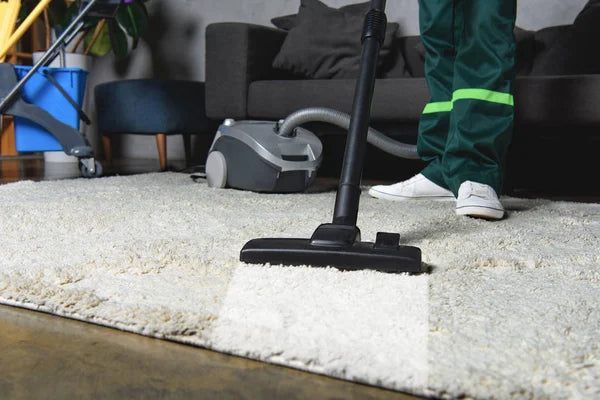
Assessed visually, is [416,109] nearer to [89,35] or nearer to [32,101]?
[32,101]

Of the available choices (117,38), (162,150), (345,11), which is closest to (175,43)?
(117,38)

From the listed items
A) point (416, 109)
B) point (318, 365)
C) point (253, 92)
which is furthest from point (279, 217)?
point (253, 92)

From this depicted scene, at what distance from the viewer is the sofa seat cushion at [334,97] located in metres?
1.90

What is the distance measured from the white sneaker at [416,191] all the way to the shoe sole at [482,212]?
0.29 metres

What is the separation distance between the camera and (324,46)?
7.55 feet

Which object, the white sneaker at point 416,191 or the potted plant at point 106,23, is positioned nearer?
the white sneaker at point 416,191

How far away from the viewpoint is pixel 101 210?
1202mm

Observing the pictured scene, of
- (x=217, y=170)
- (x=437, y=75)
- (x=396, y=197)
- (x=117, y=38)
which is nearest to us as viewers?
(x=437, y=75)

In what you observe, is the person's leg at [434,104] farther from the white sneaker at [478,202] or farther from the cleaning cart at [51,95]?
the cleaning cart at [51,95]

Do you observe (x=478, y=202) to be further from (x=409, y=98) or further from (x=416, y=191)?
(x=409, y=98)

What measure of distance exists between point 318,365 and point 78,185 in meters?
1.43

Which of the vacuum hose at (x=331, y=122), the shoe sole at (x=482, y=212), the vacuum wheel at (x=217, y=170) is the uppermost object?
the vacuum hose at (x=331, y=122)

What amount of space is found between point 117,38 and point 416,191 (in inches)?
88.3

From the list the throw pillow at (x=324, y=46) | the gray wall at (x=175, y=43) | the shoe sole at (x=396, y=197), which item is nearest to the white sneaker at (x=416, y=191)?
the shoe sole at (x=396, y=197)
